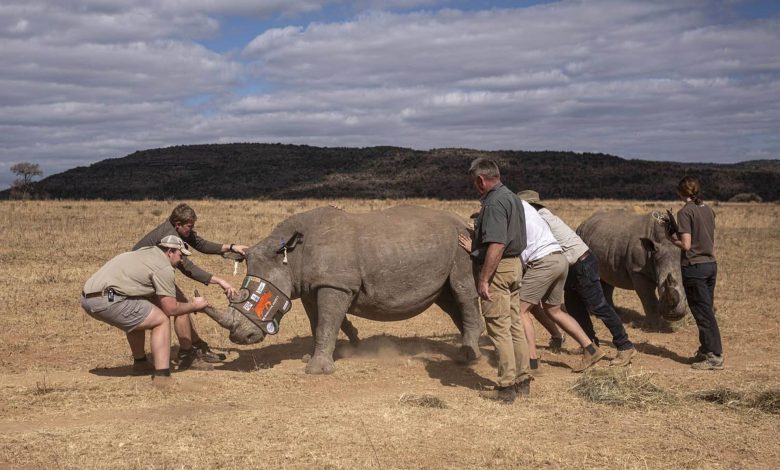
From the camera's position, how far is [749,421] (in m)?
6.95

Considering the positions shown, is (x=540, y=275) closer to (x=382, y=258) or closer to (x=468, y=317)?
(x=468, y=317)

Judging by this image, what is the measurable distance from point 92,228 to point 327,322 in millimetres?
16199

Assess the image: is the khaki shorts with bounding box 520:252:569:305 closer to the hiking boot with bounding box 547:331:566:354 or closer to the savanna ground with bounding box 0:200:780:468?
the savanna ground with bounding box 0:200:780:468

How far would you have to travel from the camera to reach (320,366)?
8.96m

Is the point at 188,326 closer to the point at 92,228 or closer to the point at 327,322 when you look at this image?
the point at 327,322

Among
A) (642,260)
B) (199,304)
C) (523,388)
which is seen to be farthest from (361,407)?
(642,260)

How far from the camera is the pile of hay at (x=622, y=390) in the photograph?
7.51m

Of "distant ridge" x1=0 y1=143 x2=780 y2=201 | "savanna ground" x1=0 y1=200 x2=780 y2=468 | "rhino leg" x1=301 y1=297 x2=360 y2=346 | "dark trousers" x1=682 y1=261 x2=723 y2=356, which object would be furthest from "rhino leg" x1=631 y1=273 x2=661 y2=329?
"distant ridge" x1=0 y1=143 x2=780 y2=201

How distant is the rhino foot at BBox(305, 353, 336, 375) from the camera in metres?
8.93

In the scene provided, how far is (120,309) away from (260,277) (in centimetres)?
174

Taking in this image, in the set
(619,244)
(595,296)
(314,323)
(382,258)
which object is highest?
(382,258)

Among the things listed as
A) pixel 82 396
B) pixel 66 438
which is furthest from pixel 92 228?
pixel 66 438

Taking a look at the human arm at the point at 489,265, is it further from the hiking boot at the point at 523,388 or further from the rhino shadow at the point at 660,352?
the rhino shadow at the point at 660,352

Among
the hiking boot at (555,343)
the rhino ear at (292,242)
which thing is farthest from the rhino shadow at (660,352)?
the rhino ear at (292,242)
